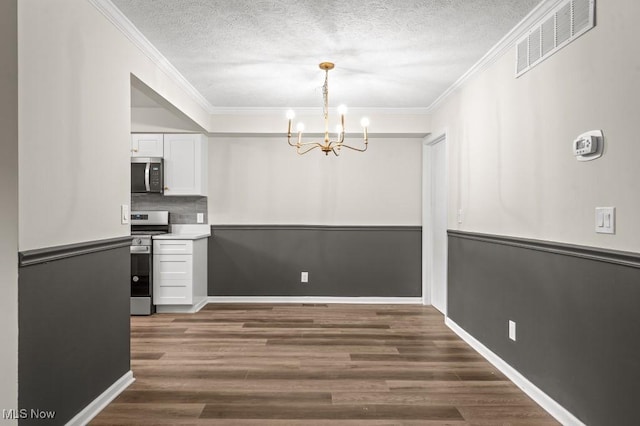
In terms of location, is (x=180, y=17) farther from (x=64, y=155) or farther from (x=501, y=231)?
(x=501, y=231)

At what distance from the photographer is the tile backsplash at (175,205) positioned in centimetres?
557

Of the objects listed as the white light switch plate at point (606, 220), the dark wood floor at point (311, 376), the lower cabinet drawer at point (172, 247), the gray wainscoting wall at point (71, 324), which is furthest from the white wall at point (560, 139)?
the lower cabinet drawer at point (172, 247)

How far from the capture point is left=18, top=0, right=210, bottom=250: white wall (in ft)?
6.35

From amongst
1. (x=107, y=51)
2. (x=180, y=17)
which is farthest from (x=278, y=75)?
(x=107, y=51)

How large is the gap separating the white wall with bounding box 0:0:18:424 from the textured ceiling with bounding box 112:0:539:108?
1.01 meters

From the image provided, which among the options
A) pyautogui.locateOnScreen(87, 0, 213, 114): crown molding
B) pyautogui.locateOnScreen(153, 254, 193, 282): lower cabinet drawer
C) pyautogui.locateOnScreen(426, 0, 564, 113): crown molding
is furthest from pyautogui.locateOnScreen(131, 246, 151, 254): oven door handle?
pyautogui.locateOnScreen(426, 0, 564, 113): crown molding

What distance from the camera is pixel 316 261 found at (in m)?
5.64

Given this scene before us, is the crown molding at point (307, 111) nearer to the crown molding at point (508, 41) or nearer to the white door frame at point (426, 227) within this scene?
the white door frame at point (426, 227)

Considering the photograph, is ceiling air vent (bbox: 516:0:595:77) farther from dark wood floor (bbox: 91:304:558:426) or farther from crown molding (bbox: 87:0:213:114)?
crown molding (bbox: 87:0:213:114)

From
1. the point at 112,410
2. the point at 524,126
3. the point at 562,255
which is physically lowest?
the point at 112,410

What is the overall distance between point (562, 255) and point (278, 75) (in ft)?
9.12

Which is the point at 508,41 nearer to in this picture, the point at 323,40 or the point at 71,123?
the point at 323,40

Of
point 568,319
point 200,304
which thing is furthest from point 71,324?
point 200,304

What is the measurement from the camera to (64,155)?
221cm
